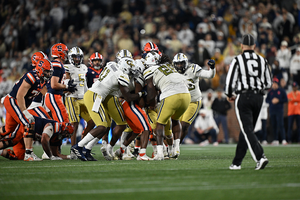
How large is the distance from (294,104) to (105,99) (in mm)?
10012

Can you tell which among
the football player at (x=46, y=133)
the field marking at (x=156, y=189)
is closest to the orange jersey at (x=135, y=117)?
the football player at (x=46, y=133)

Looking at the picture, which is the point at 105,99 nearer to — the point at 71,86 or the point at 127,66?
the point at 127,66

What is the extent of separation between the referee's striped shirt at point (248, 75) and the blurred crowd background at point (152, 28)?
10.6 meters

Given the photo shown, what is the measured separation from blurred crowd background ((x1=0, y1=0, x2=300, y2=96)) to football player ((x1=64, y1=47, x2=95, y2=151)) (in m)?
7.40

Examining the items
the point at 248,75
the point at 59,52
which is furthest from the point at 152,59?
the point at 248,75

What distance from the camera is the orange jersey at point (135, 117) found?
27.0ft

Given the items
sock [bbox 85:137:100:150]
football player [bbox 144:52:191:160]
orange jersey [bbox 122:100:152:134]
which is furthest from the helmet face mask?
sock [bbox 85:137:100:150]

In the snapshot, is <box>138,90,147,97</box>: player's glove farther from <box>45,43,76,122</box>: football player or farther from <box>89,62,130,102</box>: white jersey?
<box>45,43,76,122</box>: football player

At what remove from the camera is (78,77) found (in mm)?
10578

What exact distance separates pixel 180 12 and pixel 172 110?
→ 1351cm

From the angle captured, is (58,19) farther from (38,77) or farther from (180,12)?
(38,77)

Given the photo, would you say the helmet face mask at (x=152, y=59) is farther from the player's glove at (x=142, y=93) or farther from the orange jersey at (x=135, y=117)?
the orange jersey at (x=135, y=117)

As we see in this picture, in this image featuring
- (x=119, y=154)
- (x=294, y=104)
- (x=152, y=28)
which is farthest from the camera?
(x=152, y=28)

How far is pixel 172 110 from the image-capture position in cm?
809
